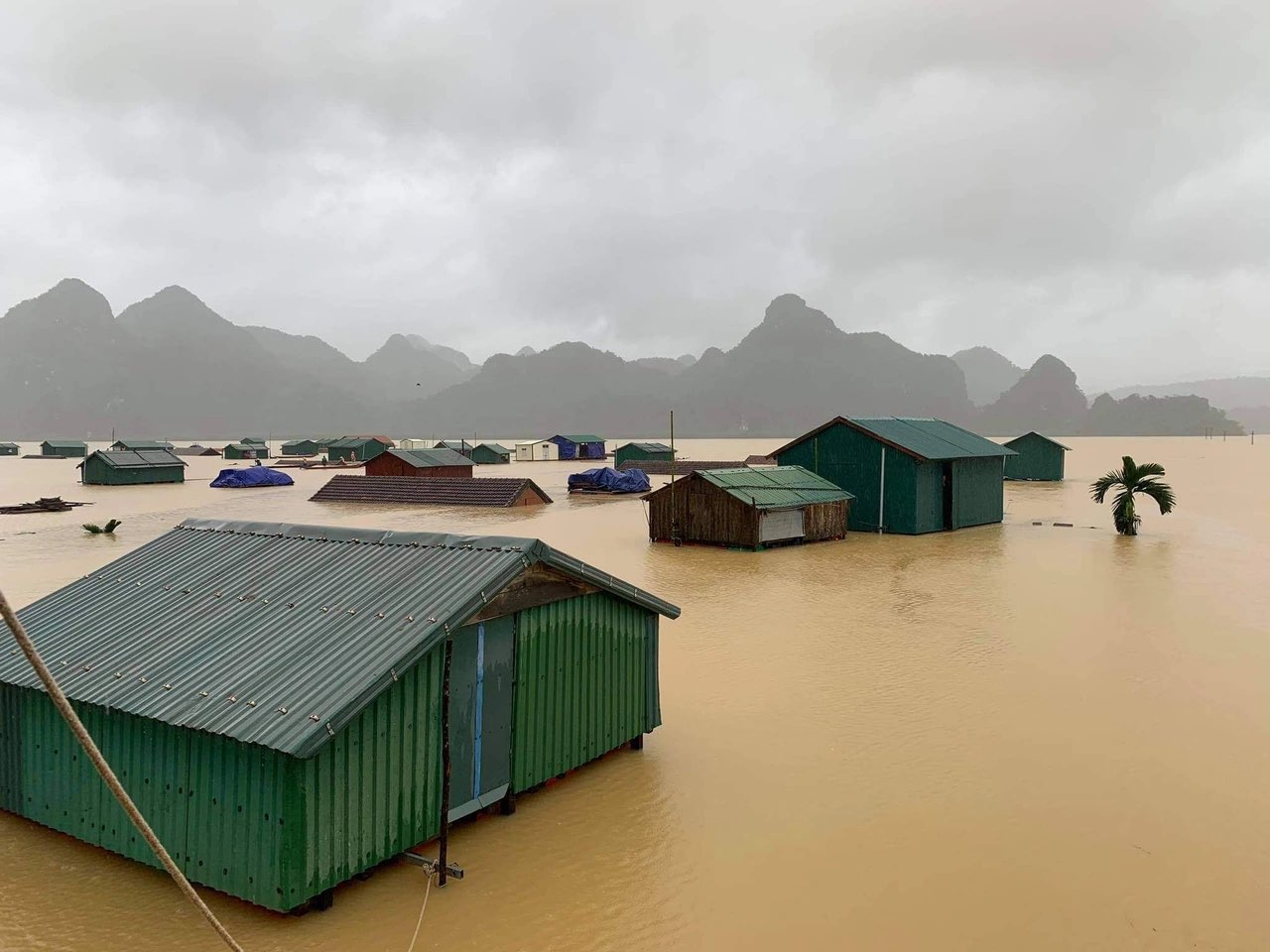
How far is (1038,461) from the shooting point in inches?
2921

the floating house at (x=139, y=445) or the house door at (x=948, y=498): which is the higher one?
the floating house at (x=139, y=445)

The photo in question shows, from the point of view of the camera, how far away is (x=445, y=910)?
27.6 ft

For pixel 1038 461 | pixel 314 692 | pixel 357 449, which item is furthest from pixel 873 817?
pixel 357 449

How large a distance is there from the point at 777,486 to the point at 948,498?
1001 cm

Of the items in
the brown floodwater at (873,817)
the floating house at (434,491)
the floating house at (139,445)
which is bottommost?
the brown floodwater at (873,817)

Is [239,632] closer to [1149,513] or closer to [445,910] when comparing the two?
[445,910]

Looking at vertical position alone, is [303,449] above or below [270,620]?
below

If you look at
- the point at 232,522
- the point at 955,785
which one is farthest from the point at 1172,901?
the point at 232,522

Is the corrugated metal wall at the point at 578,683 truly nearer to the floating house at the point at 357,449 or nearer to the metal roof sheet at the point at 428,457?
the metal roof sheet at the point at 428,457

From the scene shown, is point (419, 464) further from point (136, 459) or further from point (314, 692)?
point (314, 692)

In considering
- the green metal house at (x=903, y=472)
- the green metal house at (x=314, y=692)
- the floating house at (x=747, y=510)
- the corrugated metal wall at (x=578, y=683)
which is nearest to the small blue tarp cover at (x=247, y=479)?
the floating house at (x=747, y=510)

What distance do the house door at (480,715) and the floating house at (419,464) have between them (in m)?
54.7

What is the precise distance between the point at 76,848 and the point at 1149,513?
53628mm

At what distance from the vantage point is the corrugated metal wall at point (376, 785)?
8.09 m
